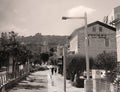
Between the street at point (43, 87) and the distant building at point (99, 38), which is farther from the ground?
the distant building at point (99, 38)

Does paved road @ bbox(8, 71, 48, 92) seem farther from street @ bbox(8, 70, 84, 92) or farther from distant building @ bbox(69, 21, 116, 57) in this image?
distant building @ bbox(69, 21, 116, 57)

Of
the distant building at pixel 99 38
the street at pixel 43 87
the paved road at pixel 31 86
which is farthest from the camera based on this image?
the distant building at pixel 99 38

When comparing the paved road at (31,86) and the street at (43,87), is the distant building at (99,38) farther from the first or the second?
the paved road at (31,86)

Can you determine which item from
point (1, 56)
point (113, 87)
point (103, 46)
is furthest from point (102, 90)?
point (103, 46)

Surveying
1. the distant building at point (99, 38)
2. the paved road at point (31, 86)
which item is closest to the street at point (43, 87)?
the paved road at point (31, 86)

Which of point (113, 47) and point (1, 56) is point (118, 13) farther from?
point (1, 56)

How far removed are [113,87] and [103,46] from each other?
41497 mm

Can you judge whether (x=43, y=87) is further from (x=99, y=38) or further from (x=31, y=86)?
(x=99, y=38)

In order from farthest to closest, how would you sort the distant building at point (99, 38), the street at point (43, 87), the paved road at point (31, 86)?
the distant building at point (99, 38), the paved road at point (31, 86), the street at point (43, 87)

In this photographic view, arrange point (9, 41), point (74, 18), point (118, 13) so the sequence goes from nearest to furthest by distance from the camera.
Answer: point (74, 18), point (9, 41), point (118, 13)

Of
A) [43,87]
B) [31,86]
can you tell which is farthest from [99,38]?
[43,87]

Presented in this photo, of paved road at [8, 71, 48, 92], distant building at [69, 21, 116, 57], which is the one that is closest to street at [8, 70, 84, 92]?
paved road at [8, 71, 48, 92]

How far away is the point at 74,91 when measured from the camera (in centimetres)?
2238

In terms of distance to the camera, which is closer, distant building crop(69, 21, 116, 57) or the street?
the street
